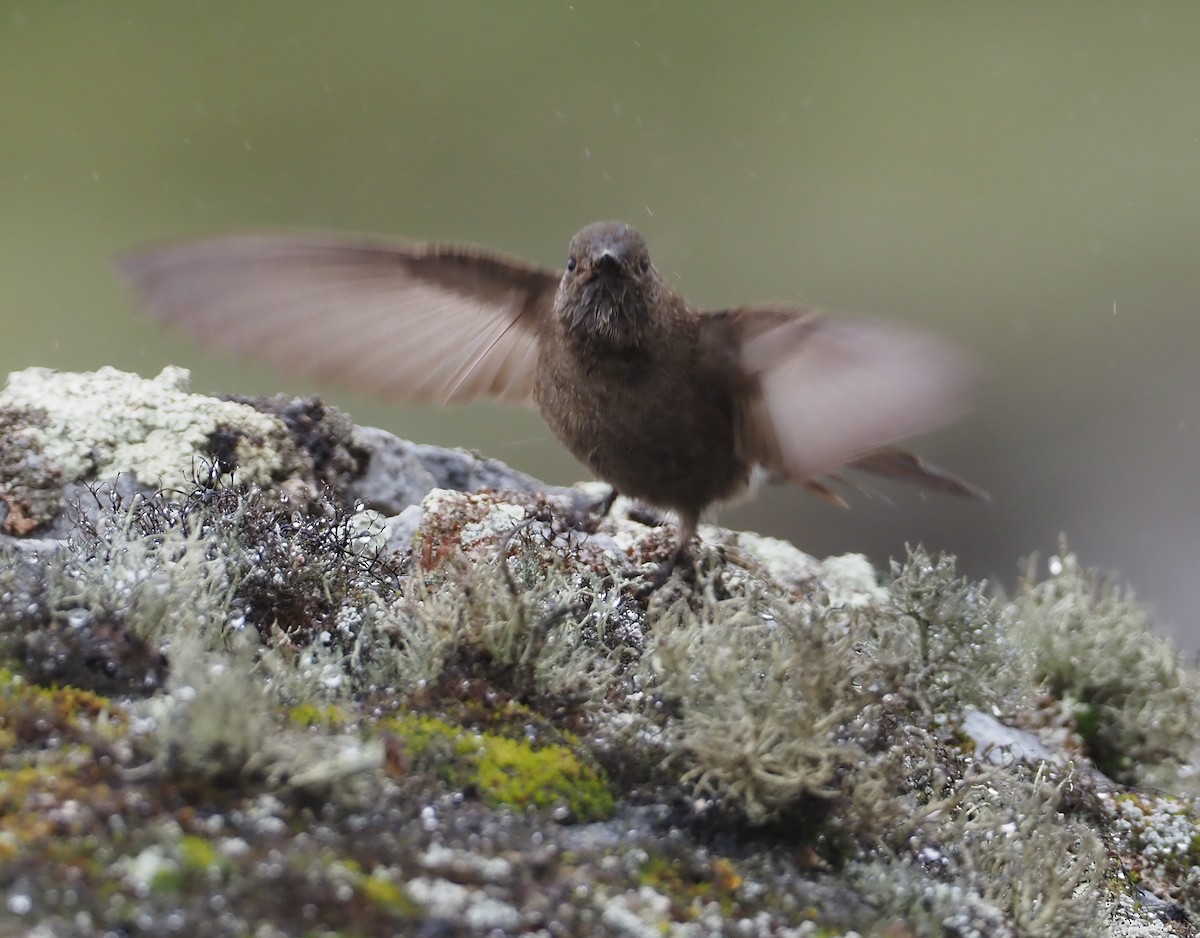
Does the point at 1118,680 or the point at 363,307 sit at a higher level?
the point at 363,307

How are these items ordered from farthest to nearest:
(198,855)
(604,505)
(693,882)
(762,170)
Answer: (762,170)
(604,505)
(693,882)
(198,855)

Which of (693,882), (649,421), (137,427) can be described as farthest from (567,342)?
(693,882)

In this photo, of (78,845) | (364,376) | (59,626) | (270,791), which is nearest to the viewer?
(78,845)

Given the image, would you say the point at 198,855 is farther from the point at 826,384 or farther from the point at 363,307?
the point at 363,307

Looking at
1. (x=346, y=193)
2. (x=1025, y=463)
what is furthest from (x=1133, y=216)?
(x=346, y=193)

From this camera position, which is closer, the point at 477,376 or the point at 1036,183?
the point at 477,376

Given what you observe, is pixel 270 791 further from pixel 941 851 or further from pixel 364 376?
pixel 364 376

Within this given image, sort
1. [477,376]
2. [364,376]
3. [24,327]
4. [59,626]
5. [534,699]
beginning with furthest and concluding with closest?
[24,327] < [477,376] < [364,376] < [534,699] < [59,626]
